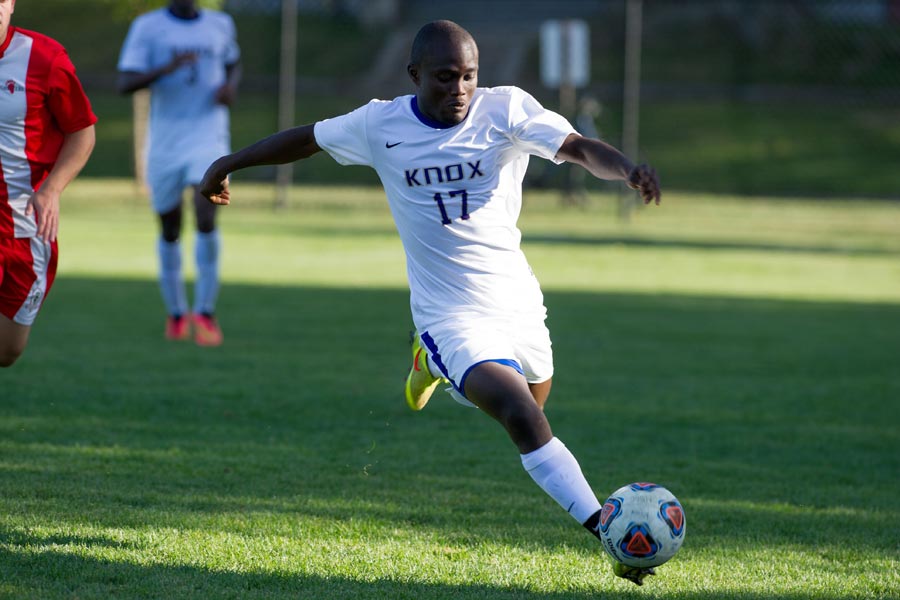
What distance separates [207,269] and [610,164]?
17.3 feet

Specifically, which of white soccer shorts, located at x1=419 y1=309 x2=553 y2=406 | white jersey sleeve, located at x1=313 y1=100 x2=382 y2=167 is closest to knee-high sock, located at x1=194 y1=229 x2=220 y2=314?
white jersey sleeve, located at x1=313 y1=100 x2=382 y2=167

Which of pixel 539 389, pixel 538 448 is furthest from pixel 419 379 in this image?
pixel 538 448

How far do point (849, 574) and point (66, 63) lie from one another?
369 cm

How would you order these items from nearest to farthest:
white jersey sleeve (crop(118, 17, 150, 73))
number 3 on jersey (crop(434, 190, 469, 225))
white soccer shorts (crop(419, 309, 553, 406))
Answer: white soccer shorts (crop(419, 309, 553, 406)) → number 3 on jersey (crop(434, 190, 469, 225)) → white jersey sleeve (crop(118, 17, 150, 73))

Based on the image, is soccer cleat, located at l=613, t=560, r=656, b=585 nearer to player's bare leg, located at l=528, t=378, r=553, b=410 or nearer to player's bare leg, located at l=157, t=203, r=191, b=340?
player's bare leg, located at l=528, t=378, r=553, b=410

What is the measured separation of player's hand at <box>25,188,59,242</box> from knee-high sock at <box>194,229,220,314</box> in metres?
3.87

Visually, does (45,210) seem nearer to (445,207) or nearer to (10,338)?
(10,338)

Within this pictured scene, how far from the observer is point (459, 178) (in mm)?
4539

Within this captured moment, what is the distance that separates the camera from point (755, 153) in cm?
2891

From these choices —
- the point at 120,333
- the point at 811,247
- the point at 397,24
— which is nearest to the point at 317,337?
the point at 120,333

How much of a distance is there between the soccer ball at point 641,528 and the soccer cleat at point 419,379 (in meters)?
1.19

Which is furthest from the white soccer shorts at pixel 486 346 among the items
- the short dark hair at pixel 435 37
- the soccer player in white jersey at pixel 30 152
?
the soccer player in white jersey at pixel 30 152

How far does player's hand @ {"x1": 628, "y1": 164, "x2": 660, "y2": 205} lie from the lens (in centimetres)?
398

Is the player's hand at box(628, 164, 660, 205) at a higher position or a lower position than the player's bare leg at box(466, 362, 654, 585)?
higher
